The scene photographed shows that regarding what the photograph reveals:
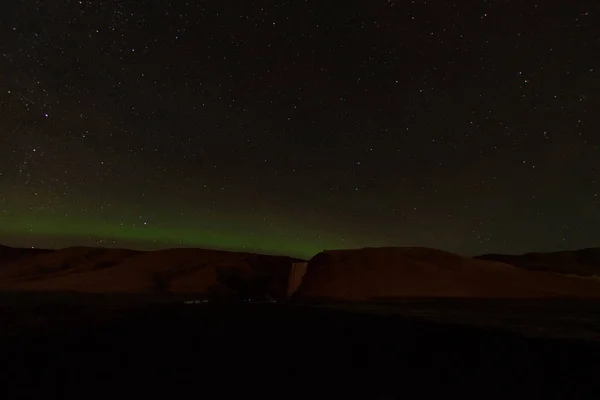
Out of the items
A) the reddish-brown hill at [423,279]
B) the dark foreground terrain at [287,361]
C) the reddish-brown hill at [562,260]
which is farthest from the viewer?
the reddish-brown hill at [562,260]

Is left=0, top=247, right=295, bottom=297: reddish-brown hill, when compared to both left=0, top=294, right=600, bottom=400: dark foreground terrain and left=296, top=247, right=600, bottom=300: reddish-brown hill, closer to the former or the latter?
left=296, top=247, right=600, bottom=300: reddish-brown hill

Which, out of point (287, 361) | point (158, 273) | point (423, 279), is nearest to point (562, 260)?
point (423, 279)

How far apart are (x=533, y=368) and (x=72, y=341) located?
11.3 meters

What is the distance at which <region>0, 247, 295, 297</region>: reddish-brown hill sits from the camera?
47062mm

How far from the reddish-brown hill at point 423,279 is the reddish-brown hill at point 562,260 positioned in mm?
28024

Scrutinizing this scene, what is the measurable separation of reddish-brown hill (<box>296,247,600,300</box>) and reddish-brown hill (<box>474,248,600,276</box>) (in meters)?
28.0

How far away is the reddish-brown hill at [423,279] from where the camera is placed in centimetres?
4084

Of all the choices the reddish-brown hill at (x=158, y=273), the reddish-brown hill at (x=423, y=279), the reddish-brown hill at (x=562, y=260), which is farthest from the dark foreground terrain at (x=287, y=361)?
the reddish-brown hill at (x=562, y=260)

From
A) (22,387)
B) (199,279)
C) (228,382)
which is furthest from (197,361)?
(199,279)

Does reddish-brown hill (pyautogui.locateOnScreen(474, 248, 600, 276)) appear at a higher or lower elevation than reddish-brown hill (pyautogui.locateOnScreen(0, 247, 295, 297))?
higher

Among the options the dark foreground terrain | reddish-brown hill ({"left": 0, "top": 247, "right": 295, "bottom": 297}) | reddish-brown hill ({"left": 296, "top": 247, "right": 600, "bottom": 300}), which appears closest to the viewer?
the dark foreground terrain

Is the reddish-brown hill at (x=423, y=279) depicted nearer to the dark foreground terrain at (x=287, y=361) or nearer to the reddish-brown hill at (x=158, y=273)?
the reddish-brown hill at (x=158, y=273)

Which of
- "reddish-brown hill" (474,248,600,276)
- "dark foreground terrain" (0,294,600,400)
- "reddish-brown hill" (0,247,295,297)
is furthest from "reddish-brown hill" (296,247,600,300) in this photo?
"reddish-brown hill" (474,248,600,276)

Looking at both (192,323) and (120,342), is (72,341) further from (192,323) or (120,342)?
(192,323)
